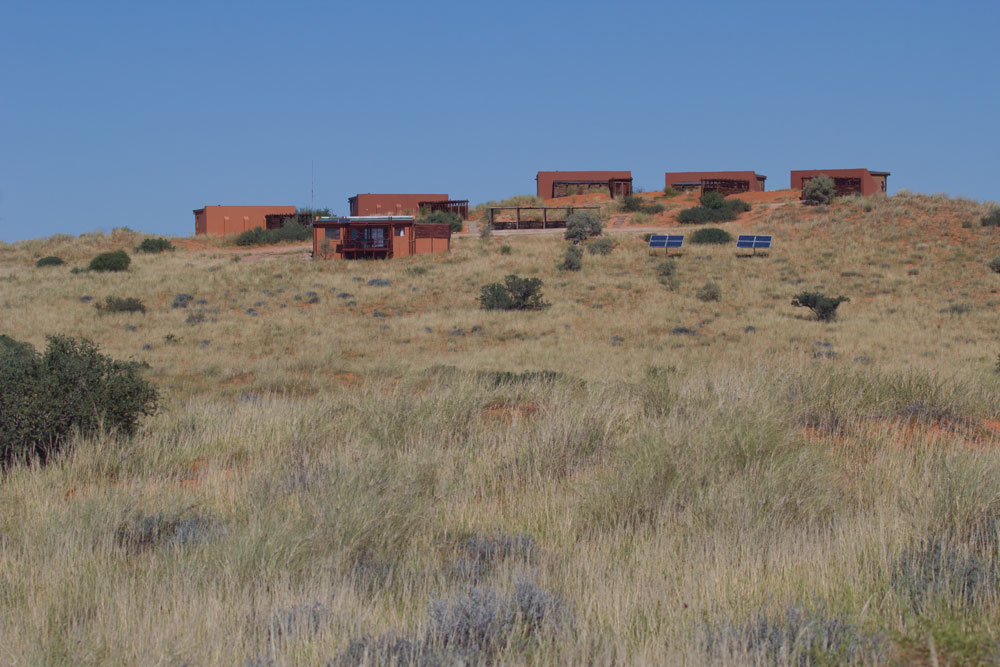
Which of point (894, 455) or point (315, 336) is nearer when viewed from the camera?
point (894, 455)

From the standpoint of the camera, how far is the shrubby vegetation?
56.1 metres

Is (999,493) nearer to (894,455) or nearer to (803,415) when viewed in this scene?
(894,455)

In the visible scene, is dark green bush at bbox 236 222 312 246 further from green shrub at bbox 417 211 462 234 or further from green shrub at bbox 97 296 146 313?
green shrub at bbox 97 296 146 313

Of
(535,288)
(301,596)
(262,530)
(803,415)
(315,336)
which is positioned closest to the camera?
(301,596)

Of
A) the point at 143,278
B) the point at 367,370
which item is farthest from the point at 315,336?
the point at 143,278

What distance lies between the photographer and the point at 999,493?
14.8 ft

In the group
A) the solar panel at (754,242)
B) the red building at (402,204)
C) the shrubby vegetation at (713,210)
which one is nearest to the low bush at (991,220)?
the solar panel at (754,242)

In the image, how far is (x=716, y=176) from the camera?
6862 cm

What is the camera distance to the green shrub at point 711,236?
46.8 metres

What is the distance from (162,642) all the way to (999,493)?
420cm

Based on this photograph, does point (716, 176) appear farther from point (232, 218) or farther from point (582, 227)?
Answer: point (232, 218)

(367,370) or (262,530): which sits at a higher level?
(262,530)

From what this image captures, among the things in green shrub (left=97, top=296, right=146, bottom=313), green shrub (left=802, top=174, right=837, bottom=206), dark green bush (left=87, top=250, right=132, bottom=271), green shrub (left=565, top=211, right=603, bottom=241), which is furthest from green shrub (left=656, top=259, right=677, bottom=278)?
dark green bush (left=87, top=250, right=132, bottom=271)

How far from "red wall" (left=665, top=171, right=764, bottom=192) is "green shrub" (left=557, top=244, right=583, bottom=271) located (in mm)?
30772
